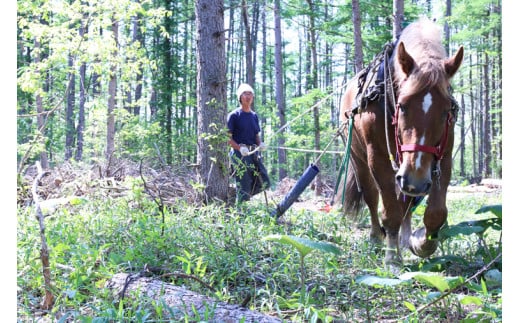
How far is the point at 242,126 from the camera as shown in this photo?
658 cm

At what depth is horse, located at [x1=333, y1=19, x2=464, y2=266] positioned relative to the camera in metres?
3.21

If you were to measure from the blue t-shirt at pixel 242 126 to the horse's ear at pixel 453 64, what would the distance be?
11.9ft

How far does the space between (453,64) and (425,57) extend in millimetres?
247

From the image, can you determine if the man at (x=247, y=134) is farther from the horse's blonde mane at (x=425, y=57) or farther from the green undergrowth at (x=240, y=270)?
the horse's blonde mane at (x=425, y=57)

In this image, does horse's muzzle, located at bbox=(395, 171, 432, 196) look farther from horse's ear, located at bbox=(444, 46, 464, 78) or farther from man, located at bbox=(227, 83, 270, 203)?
man, located at bbox=(227, 83, 270, 203)

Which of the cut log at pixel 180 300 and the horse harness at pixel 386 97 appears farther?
the horse harness at pixel 386 97

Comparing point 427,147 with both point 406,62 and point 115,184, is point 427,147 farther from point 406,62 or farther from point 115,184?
point 115,184

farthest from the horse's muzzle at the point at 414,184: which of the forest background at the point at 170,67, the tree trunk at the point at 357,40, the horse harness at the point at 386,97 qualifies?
the tree trunk at the point at 357,40

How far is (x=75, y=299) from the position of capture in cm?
274

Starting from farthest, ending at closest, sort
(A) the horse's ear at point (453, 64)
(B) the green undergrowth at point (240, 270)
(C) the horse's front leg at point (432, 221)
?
(C) the horse's front leg at point (432, 221) → (A) the horse's ear at point (453, 64) → (B) the green undergrowth at point (240, 270)

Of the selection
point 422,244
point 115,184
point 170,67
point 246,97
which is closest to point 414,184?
point 422,244

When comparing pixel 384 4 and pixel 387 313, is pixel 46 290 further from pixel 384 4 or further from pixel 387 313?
pixel 384 4

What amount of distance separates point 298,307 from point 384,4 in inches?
490

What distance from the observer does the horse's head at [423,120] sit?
10.4 feet
